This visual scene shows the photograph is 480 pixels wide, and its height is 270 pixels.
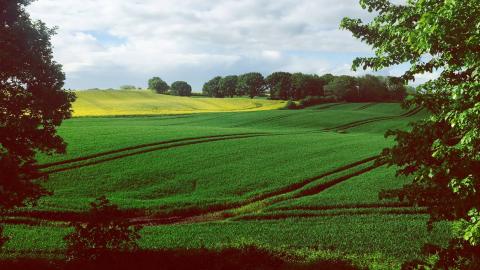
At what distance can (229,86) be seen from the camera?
469 ft

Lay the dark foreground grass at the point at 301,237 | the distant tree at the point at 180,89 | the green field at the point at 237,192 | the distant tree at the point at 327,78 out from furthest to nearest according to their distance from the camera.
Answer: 1. the distant tree at the point at 180,89
2. the distant tree at the point at 327,78
3. the green field at the point at 237,192
4. the dark foreground grass at the point at 301,237

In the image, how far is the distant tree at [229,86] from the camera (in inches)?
5633

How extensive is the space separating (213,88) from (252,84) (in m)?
17.7

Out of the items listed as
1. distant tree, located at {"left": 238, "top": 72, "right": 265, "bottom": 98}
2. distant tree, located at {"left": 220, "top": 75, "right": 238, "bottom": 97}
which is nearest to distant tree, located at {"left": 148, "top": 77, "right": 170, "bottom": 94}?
distant tree, located at {"left": 220, "top": 75, "right": 238, "bottom": 97}

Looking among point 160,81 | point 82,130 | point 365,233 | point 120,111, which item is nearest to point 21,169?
point 365,233

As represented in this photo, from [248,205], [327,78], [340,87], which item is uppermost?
[327,78]

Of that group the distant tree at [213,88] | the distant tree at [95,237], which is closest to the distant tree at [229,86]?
the distant tree at [213,88]

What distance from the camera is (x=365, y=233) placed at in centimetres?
2072

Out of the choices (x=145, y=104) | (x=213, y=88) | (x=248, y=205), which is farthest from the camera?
(x=213, y=88)

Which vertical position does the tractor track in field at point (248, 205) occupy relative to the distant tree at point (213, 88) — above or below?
below

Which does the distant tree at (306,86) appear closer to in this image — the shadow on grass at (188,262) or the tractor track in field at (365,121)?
the tractor track in field at (365,121)

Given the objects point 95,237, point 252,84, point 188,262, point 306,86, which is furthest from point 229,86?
point 95,237

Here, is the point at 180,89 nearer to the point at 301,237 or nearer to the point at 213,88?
the point at 213,88

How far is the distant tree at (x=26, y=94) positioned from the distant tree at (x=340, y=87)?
107 metres
